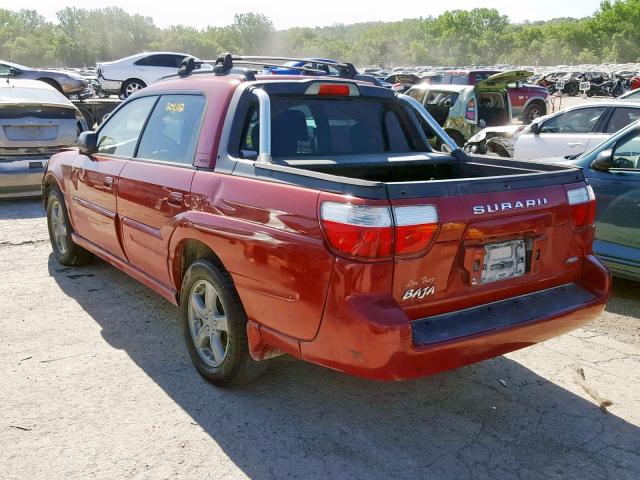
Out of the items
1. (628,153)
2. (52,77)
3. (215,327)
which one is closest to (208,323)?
(215,327)

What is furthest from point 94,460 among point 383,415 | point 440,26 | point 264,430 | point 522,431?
point 440,26

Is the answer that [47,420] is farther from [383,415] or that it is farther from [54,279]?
[54,279]

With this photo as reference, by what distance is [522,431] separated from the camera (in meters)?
3.29

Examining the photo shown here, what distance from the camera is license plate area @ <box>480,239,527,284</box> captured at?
10.1ft

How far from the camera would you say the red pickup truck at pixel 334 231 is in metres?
2.77

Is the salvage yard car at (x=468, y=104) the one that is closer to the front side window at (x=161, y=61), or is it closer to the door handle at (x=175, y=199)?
the door handle at (x=175, y=199)

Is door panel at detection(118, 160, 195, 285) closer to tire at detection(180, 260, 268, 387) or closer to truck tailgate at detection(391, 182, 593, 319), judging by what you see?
tire at detection(180, 260, 268, 387)

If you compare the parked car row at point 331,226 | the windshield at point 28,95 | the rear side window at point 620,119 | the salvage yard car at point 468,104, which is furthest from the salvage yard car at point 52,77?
the parked car row at point 331,226

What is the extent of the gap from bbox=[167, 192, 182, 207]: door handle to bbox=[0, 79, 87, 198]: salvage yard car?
5.26 meters

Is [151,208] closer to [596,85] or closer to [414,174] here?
[414,174]

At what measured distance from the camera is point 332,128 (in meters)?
4.11

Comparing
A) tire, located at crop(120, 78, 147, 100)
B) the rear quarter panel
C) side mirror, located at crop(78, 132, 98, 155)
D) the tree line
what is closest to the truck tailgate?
the rear quarter panel

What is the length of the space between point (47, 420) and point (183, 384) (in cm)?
76

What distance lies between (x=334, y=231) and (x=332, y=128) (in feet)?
4.94
